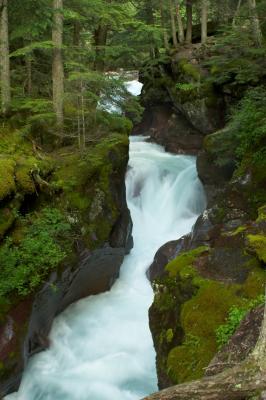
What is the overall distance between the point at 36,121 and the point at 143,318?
6746mm

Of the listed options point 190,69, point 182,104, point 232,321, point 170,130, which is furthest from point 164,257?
point 190,69

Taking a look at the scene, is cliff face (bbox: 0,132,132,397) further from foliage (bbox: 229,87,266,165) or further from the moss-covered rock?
foliage (bbox: 229,87,266,165)

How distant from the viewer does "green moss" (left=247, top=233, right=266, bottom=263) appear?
7.12 meters

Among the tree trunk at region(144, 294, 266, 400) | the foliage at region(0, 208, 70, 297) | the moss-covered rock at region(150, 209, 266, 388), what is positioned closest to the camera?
the tree trunk at region(144, 294, 266, 400)

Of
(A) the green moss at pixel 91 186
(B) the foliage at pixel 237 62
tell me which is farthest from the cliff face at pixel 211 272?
(A) the green moss at pixel 91 186

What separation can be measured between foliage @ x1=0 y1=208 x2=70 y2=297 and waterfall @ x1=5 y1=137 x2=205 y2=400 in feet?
7.37

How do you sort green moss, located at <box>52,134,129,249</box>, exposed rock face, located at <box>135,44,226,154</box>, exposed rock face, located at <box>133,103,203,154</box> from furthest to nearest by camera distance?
exposed rock face, located at <box>133,103,203,154</box> < exposed rock face, located at <box>135,44,226,154</box> < green moss, located at <box>52,134,129,249</box>

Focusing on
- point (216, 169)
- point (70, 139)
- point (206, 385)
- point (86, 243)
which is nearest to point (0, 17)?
point (70, 139)

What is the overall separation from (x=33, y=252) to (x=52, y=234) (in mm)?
800

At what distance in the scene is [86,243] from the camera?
36.3ft

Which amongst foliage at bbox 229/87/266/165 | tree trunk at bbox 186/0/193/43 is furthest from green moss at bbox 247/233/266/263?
tree trunk at bbox 186/0/193/43

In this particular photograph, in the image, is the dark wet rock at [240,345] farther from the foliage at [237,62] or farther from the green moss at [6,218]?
the foliage at [237,62]

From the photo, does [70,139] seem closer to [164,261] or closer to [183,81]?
[164,261]

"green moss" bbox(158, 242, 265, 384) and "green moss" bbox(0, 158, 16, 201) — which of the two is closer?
"green moss" bbox(158, 242, 265, 384)
